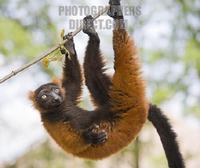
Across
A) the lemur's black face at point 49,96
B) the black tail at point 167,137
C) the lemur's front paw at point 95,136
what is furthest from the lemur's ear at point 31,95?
the black tail at point 167,137

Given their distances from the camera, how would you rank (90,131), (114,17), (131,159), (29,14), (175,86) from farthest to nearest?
(29,14)
(175,86)
(131,159)
(90,131)
(114,17)

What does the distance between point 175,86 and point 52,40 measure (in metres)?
3.70

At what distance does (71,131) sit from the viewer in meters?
7.43

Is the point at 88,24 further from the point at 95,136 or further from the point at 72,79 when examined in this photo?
the point at 95,136

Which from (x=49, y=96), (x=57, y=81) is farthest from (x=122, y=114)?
(x=57, y=81)

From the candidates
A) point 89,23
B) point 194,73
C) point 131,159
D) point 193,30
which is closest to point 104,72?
point 89,23

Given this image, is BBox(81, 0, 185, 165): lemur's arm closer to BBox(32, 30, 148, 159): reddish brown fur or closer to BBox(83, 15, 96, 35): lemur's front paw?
BBox(83, 15, 96, 35): lemur's front paw

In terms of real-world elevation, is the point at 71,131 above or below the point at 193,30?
above

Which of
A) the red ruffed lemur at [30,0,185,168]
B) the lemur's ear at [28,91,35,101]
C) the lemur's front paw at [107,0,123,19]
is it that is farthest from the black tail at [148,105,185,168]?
the lemur's ear at [28,91,35,101]

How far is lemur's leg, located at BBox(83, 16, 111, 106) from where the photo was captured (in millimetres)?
7434

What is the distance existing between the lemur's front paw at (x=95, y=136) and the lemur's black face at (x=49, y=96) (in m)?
0.67

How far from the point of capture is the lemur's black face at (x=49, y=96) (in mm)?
7539

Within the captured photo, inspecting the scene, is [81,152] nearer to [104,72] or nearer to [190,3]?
[104,72]

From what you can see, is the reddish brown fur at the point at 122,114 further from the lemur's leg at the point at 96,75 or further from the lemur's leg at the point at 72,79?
the lemur's leg at the point at 72,79
